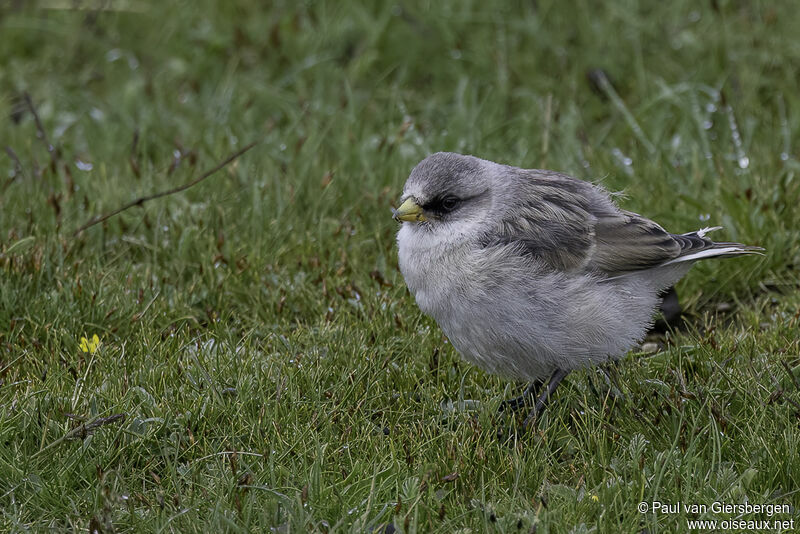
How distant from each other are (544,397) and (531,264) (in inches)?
21.5

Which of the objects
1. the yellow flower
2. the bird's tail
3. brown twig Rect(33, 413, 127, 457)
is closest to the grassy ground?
brown twig Rect(33, 413, 127, 457)

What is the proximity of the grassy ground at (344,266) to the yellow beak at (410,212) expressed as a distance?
0.59 meters

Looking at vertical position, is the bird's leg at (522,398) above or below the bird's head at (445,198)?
below

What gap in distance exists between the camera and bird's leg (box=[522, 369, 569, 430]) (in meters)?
4.04

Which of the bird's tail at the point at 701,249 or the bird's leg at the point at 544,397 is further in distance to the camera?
the bird's tail at the point at 701,249

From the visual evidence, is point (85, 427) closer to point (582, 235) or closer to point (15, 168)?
point (582, 235)

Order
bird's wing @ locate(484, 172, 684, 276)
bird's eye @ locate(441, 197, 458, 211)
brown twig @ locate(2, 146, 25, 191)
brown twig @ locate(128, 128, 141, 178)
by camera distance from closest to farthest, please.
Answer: bird's wing @ locate(484, 172, 684, 276)
bird's eye @ locate(441, 197, 458, 211)
brown twig @ locate(2, 146, 25, 191)
brown twig @ locate(128, 128, 141, 178)

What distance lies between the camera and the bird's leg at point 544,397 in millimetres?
4039

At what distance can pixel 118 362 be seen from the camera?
4.30 metres

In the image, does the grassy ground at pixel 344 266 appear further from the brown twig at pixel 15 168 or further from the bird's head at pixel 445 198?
the bird's head at pixel 445 198

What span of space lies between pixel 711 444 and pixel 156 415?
81.0 inches

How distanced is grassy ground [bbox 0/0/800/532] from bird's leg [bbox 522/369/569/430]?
0.20 feet

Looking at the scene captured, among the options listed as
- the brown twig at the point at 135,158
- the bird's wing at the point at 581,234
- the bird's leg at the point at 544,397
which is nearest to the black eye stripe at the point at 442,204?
the bird's wing at the point at 581,234

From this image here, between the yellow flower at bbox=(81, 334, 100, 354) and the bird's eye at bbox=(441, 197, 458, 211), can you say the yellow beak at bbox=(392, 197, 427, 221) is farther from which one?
the yellow flower at bbox=(81, 334, 100, 354)
